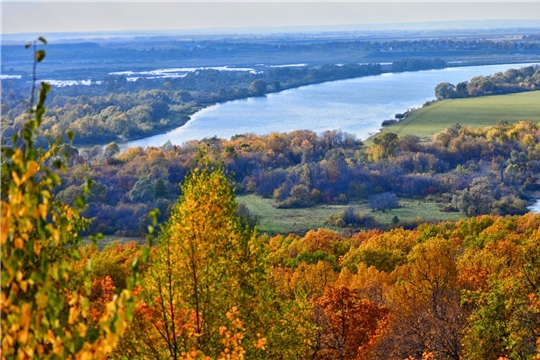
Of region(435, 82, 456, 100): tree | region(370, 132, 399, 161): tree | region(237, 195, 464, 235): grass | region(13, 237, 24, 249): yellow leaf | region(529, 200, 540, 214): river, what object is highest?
region(13, 237, 24, 249): yellow leaf

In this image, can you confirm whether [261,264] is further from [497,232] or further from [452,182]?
[452,182]

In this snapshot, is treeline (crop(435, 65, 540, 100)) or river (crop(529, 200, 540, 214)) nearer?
river (crop(529, 200, 540, 214))

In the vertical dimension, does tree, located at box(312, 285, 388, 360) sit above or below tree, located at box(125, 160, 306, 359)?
below

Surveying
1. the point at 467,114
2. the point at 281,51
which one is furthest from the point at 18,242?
Result: the point at 281,51

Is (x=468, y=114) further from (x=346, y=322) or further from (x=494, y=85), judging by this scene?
(x=346, y=322)

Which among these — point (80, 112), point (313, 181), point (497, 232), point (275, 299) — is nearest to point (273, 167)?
point (313, 181)

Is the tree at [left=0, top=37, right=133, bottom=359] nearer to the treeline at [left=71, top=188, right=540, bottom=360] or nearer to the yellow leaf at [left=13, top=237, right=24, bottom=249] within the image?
the yellow leaf at [left=13, top=237, right=24, bottom=249]

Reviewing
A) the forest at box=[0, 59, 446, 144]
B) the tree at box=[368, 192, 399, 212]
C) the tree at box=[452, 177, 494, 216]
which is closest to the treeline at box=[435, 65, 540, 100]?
the forest at box=[0, 59, 446, 144]
